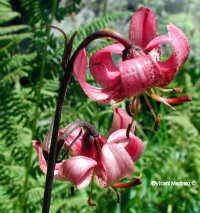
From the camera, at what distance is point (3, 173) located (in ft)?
6.03

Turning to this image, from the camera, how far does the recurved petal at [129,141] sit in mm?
1021

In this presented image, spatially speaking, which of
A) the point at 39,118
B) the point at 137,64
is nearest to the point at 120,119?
the point at 137,64

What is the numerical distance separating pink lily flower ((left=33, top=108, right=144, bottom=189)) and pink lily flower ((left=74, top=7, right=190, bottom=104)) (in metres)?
0.14

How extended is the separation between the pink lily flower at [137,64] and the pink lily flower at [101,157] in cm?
14

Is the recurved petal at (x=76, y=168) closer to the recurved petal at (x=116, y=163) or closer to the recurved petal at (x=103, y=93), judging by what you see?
the recurved petal at (x=116, y=163)

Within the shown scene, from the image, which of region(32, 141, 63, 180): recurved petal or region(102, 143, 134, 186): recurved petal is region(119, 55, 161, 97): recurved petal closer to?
region(102, 143, 134, 186): recurved petal

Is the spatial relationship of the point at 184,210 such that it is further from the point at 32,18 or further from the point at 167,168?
the point at 32,18

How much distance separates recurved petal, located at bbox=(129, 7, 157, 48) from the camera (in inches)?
36.6

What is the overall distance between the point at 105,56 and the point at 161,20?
11.3 ft

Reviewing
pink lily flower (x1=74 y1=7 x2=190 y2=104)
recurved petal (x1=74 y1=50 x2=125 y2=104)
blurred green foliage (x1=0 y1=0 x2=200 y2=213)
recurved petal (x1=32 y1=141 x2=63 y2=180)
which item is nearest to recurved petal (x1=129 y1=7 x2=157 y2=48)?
pink lily flower (x1=74 y1=7 x2=190 y2=104)

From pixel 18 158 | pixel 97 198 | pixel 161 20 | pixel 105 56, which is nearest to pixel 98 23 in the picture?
pixel 18 158

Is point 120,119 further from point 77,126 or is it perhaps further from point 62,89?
point 62,89

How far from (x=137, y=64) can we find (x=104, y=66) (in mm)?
176

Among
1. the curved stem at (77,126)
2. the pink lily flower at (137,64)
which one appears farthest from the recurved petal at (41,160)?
the pink lily flower at (137,64)
